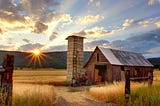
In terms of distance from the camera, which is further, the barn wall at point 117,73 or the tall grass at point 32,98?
the barn wall at point 117,73

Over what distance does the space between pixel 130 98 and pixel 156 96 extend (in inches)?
49.1

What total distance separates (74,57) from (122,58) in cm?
687

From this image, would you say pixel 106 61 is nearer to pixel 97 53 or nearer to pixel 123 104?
pixel 97 53

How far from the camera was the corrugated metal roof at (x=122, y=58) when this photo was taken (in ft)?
111

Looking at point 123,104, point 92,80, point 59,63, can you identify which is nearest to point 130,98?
point 123,104

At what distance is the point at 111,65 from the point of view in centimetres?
3259

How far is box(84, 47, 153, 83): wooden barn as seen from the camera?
33.0m

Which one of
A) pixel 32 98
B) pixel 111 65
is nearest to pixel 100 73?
pixel 111 65

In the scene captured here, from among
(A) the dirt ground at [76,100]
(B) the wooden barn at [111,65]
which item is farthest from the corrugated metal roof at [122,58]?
(A) the dirt ground at [76,100]

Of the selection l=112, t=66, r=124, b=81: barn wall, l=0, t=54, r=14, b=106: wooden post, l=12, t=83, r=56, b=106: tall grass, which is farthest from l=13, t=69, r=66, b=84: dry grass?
l=0, t=54, r=14, b=106: wooden post

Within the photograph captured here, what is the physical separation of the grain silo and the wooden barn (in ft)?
8.29

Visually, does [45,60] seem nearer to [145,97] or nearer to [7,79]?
[145,97]

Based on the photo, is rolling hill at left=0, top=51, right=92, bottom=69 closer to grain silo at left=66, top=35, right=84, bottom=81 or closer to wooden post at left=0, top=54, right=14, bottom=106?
grain silo at left=66, top=35, right=84, bottom=81

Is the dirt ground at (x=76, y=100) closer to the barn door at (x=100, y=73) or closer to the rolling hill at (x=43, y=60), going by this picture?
the barn door at (x=100, y=73)
